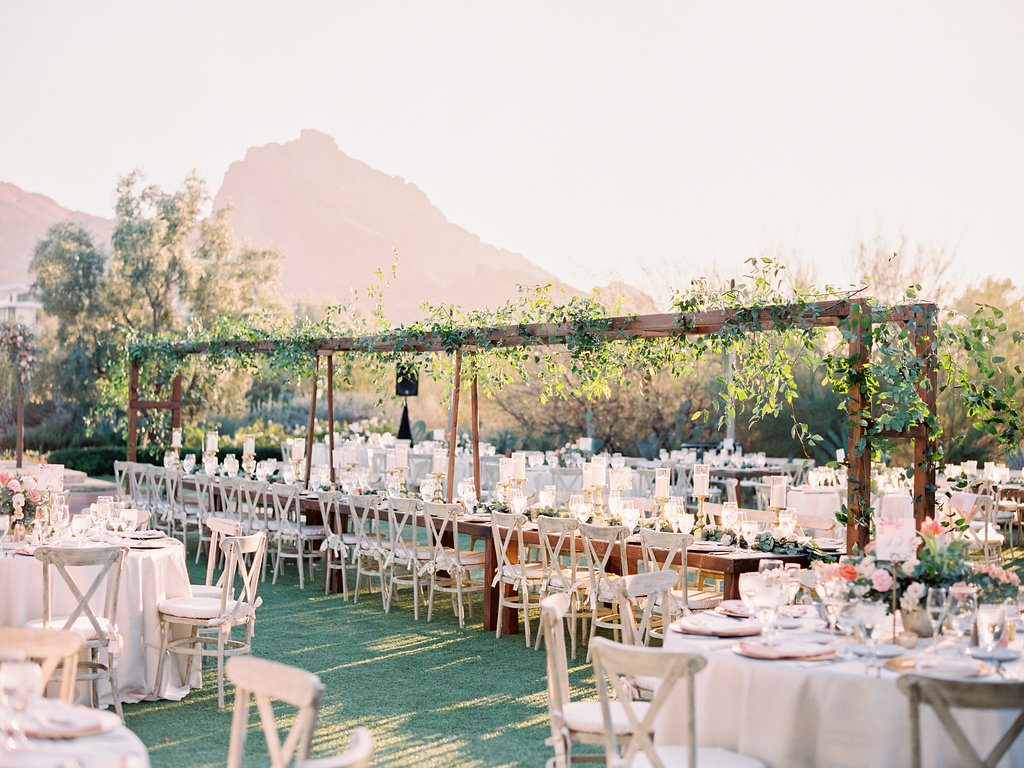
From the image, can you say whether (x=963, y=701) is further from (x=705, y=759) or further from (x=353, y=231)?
(x=353, y=231)

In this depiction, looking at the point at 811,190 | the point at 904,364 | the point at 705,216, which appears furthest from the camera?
the point at 705,216

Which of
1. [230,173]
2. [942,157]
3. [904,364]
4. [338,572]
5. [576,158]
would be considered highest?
[230,173]

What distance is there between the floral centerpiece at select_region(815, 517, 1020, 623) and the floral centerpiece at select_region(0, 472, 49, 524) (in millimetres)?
4925

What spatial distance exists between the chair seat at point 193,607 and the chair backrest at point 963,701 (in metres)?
4.12

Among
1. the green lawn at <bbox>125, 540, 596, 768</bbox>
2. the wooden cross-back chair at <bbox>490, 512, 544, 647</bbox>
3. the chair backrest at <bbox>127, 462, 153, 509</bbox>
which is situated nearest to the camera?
the green lawn at <bbox>125, 540, 596, 768</bbox>

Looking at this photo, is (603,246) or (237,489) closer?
(237,489)

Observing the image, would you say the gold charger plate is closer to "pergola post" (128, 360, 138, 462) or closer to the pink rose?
A: the pink rose

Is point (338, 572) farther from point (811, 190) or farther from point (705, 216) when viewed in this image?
point (705, 216)

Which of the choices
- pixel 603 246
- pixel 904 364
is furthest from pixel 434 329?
pixel 603 246

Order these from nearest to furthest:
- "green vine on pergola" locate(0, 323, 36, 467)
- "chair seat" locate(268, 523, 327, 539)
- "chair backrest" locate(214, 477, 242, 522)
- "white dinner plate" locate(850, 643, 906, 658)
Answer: "white dinner plate" locate(850, 643, 906, 658)
"chair seat" locate(268, 523, 327, 539)
"chair backrest" locate(214, 477, 242, 522)
"green vine on pergola" locate(0, 323, 36, 467)

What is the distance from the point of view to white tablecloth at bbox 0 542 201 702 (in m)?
5.64

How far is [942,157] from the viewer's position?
21.2 metres

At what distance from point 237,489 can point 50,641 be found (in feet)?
23.4

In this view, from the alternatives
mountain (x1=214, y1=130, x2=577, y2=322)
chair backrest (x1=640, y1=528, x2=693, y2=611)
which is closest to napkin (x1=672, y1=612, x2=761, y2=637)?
chair backrest (x1=640, y1=528, x2=693, y2=611)
